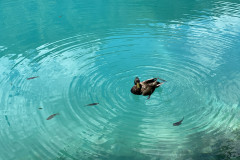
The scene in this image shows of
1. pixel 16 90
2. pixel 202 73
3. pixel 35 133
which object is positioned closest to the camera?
pixel 35 133

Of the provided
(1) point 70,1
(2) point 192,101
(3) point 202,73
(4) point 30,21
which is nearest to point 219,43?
(3) point 202,73

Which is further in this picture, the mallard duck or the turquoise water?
the mallard duck

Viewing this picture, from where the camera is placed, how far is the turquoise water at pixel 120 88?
10.2 feet

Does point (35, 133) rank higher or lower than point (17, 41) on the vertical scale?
lower

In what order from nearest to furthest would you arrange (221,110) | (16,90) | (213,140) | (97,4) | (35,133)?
(213,140) → (35,133) → (221,110) → (16,90) → (97,4)

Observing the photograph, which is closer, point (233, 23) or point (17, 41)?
point (17, 41)

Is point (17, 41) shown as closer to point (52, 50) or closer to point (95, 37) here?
point (52, 50)

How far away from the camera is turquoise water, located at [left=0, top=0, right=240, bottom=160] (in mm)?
3109

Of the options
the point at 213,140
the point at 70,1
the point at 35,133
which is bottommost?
the point at 213,140

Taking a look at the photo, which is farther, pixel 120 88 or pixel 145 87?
pixel 120 88

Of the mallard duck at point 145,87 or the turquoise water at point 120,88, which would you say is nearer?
the turquoise water at point 120,88

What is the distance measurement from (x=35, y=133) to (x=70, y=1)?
741 cm

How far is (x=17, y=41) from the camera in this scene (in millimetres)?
6121

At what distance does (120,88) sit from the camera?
4.05m
